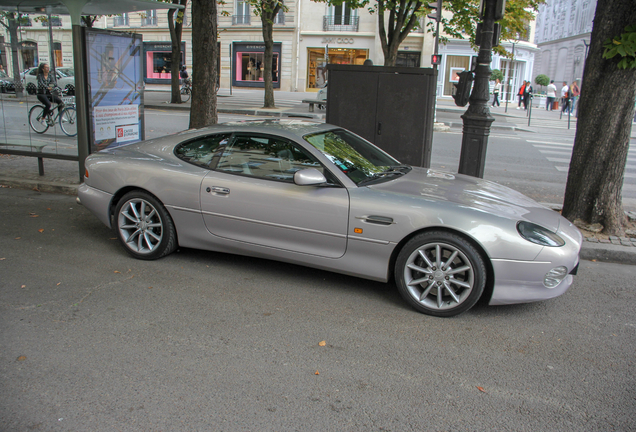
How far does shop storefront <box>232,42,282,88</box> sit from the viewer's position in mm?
41219

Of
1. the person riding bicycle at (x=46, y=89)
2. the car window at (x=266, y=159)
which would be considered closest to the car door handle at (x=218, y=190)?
the car window at (x=266, y=159)

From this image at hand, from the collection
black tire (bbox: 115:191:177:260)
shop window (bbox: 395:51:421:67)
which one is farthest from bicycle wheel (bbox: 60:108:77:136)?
shop window (bbox: 395:51:421:67)

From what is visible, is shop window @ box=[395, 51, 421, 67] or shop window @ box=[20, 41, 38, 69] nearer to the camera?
shop window @ box=[20, 41, 38, 69]

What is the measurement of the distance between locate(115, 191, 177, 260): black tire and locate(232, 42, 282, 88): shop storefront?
124 feet

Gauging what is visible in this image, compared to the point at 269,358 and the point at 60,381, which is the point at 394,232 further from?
the point at 60,381

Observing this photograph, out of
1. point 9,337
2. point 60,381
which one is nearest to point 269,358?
point 60,381

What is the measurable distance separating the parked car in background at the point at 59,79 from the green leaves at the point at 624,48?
737 cm

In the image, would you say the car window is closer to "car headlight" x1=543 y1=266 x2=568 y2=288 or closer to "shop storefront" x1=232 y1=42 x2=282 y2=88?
"car headlight" x1=543 y1=266 x2=568 y2=288

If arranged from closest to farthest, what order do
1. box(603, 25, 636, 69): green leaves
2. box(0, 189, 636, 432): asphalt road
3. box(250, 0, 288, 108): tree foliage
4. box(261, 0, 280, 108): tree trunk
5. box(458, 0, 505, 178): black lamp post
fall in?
box(0, 189, 636, 432): asphalt road → box(603, 25, 636, 69): green leaves → box(458, 0, 505, 178): black lamp post → box(250, 0, 288, 108): tree foliage → box(261, 0, 280, 108): tree trunk

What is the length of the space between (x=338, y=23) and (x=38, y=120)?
35567mm

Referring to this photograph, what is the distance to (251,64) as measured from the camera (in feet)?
137

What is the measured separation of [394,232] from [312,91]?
38.1 meters

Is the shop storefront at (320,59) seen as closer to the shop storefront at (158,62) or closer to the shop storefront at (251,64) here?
the shop storefront at (251,64)

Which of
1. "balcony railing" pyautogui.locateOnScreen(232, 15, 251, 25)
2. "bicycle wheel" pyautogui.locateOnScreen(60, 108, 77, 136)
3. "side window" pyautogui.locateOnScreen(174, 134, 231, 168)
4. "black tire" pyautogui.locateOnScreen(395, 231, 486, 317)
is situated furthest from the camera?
"balcony railing" pyautogui.locateOnScreen(232, 15, 251, 25)
